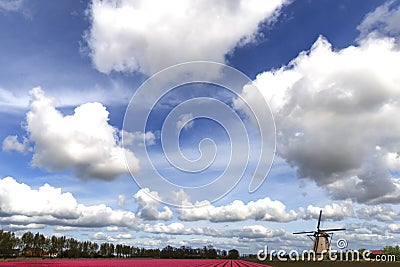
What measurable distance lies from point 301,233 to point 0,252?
12230 cm

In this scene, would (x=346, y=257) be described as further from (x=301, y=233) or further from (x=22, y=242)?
(x=22, y=242)

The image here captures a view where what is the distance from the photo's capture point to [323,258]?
16688 cm

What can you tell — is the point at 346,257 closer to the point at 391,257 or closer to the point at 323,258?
the point at 391,257

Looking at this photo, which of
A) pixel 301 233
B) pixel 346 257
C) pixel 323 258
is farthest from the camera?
pixel 346 257

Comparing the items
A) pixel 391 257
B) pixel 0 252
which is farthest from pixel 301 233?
pixel 0 252

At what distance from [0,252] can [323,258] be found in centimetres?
12643

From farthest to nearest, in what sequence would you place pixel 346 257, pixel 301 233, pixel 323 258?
pixel 346 257 → pixel 301 233 → pixel 323 258

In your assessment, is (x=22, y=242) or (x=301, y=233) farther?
(x=22, y=242)

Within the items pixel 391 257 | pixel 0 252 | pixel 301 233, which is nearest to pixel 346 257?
pixel 391 257

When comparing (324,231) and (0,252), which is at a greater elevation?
(324,231)

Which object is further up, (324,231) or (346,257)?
(324,231)

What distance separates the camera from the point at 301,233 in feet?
596

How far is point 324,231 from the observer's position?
172 meters

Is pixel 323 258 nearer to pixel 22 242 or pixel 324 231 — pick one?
pixel 324 231
